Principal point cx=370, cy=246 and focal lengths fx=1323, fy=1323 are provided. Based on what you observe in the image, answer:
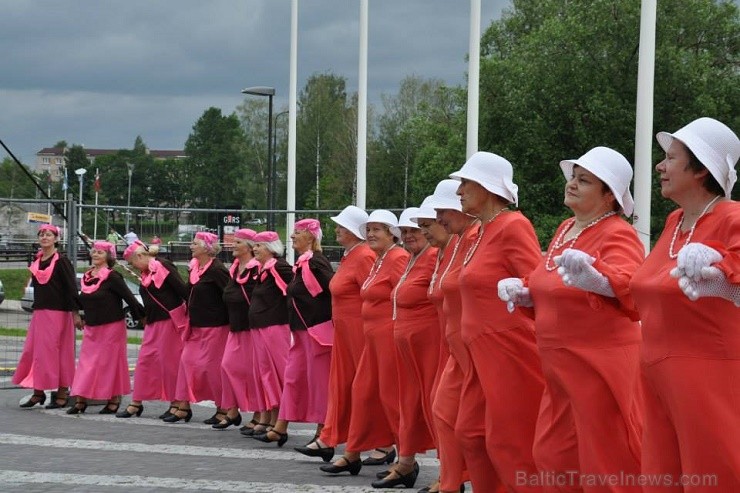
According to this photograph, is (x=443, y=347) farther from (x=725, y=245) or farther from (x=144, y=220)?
(x=144, y=220)

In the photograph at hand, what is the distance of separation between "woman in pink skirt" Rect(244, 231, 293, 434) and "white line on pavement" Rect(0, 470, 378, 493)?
3.01 m

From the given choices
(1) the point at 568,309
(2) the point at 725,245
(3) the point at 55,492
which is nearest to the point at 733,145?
(2) the point at 725,245

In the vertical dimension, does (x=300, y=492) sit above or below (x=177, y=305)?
below

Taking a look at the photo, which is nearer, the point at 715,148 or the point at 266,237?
the point at 715,148

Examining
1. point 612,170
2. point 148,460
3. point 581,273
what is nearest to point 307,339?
point 148,460

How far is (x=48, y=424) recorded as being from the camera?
13.6 m

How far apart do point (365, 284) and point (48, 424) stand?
4714 millimetres

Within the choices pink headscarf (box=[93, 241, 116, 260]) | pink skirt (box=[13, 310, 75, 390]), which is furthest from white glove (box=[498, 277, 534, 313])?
pink skirt (box=[13, 310, 75, 390])

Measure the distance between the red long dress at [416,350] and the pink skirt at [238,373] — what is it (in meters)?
3.64

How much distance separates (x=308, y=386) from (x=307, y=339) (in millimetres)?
429

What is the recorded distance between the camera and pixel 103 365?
1466 cm

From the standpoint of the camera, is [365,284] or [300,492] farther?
[365,284]

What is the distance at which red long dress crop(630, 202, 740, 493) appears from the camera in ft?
16.9

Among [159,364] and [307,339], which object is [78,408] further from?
[307,339]
